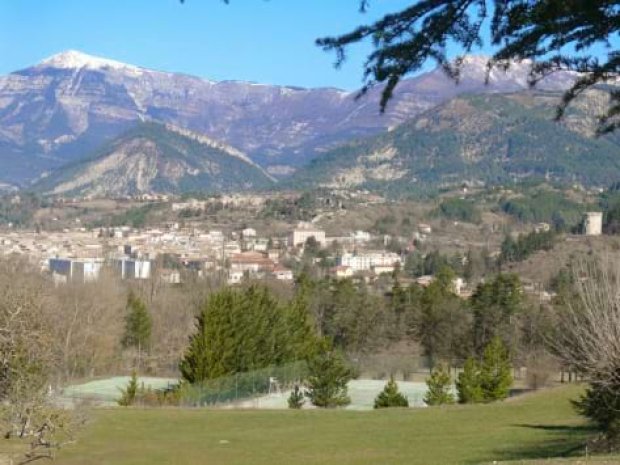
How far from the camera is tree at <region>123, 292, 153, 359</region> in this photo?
1944 inches

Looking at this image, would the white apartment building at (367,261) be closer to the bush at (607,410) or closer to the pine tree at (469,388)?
the pine tree at (469,388)

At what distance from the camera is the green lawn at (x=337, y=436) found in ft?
62.6

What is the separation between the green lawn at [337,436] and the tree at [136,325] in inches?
824

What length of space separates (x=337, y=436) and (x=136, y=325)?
2777 cm

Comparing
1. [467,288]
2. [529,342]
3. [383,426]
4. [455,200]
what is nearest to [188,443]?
[383,426]

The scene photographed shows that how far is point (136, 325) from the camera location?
162 feet

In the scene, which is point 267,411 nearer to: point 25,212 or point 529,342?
point 529,342

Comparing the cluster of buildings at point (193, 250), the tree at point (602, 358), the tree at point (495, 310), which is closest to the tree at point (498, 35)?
the tree at point (602, 358)

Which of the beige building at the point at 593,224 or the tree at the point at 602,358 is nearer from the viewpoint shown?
the tree at the point at 602,358

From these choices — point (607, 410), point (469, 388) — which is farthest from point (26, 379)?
point (469, 388)

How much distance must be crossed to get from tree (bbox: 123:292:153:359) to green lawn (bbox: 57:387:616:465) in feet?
68.7

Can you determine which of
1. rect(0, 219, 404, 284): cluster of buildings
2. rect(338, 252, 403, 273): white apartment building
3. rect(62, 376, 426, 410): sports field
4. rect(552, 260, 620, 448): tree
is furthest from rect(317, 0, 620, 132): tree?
rect(338, 252, 403, 273): white apartment building

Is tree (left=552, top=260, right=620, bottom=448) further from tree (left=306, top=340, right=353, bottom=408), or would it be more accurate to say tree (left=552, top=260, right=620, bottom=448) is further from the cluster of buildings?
the cluster of buildings

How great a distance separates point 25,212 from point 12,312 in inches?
6519
